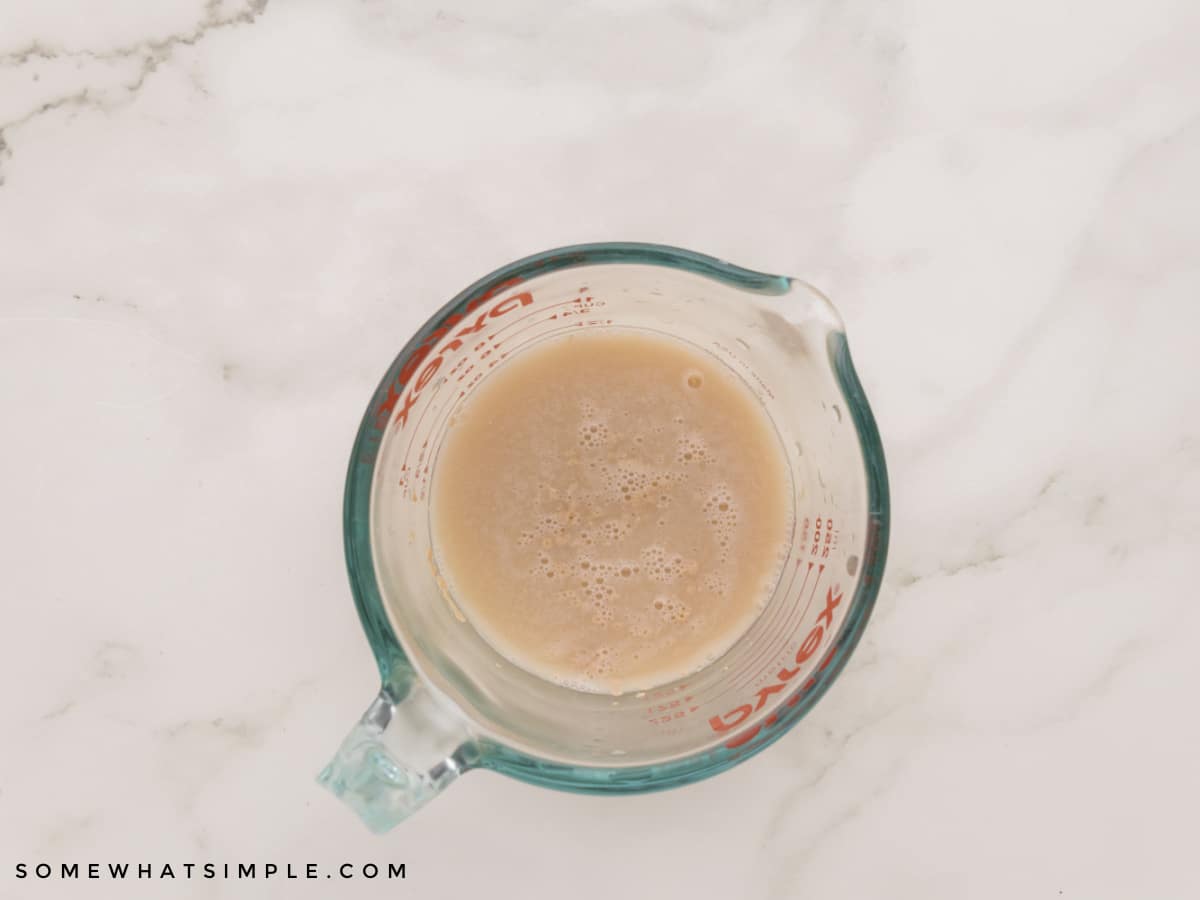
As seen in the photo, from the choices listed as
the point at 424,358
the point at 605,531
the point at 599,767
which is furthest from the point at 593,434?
the point at 599,767

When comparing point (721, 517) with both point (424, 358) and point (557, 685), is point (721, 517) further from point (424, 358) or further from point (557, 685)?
point (424, 358)

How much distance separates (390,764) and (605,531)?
30cm

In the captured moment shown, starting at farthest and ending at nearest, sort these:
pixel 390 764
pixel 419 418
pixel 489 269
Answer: pixel 489 269, pixel 419 418, pixel 390 764

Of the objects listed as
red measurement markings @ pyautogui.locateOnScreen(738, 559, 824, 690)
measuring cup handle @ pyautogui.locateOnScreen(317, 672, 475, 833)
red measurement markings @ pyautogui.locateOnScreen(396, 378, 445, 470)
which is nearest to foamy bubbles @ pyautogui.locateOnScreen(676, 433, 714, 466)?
red measurement markings @ pyautogui.locateOnScreen(738, 559, 824, 690)

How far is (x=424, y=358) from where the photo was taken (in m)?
0.90

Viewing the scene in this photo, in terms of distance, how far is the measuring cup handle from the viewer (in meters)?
0.86

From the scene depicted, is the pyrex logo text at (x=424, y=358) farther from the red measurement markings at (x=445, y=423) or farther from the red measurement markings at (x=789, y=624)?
the red measurement markings at (x=789, y=624)

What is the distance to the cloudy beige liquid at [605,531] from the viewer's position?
103 cm

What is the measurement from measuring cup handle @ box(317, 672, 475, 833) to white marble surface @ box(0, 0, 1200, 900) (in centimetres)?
25

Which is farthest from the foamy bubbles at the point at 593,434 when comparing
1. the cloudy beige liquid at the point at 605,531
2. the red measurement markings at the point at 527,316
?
the red measurement markings at the point at 527,316

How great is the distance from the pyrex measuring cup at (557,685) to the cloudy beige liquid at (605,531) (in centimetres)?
2

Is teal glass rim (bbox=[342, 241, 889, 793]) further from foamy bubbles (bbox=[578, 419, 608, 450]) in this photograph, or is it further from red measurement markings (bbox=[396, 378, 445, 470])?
foamy bubbles (bbox=[578, 419, 608, 450])

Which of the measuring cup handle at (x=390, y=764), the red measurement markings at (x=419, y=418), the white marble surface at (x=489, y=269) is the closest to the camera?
the measuring cup handle at (x=390, y=764)

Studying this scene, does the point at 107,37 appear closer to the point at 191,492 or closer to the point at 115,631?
the point at 191,492
